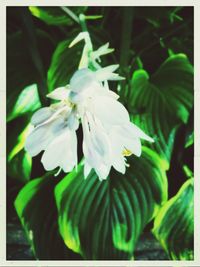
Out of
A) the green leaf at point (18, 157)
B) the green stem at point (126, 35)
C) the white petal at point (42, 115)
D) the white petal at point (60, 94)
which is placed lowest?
the green leaf at point (18, 157)

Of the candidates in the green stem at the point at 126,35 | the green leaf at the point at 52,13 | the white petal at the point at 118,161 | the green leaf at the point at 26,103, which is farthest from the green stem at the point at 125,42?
the white petal at the point at 118,161

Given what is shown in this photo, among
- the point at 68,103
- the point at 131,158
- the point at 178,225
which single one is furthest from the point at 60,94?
the point at 178,225

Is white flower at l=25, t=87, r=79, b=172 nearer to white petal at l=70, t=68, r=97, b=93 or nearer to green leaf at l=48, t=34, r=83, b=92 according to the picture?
white petal at l=70, t=68, r=97, b=93

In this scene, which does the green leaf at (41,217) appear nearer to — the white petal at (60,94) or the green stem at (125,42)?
Answer: the green stem at (125,42)

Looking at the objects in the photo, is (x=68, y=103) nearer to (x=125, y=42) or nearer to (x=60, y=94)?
(x=60, y=94)

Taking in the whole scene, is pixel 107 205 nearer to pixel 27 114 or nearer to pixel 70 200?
pixel 70 200

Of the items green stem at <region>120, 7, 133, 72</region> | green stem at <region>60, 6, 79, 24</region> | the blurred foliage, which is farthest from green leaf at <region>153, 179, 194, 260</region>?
green stem at <region>60, 6, 79, 24</region>
